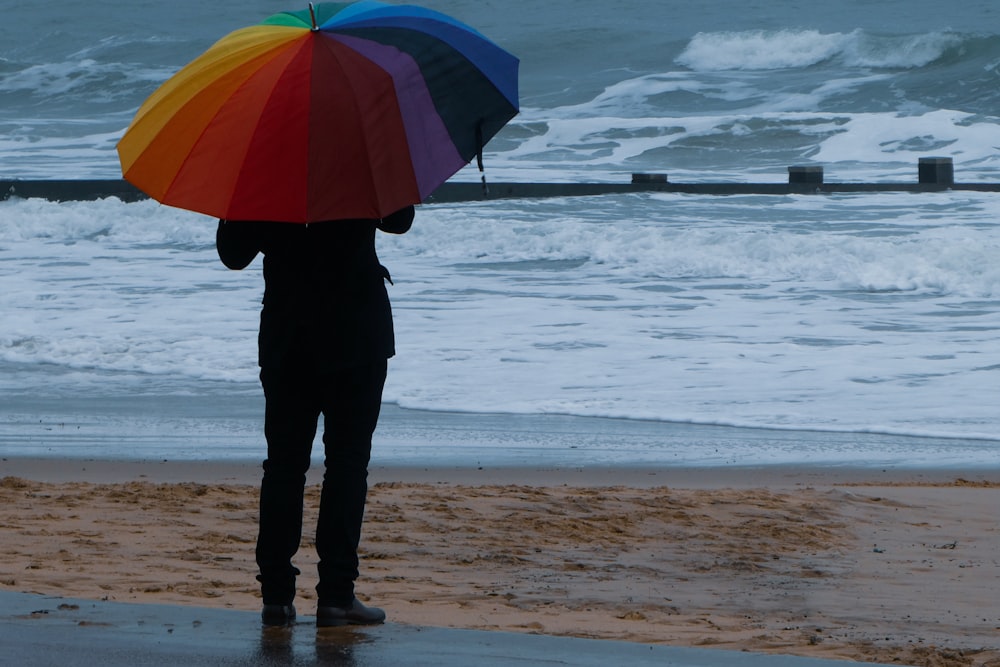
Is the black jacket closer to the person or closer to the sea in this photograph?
the person

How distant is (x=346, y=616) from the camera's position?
11.0 feet

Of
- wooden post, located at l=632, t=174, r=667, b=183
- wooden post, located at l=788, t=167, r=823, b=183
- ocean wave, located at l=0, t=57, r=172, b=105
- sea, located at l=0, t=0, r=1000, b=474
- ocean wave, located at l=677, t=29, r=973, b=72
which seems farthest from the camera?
ocean wave, located at l=0, t=57, r=172, b=105

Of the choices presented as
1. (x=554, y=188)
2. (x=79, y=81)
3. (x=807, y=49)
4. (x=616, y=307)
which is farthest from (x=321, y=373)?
(x=79, y=81)

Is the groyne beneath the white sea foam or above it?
above

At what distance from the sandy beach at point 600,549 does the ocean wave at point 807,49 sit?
3171 centimetres

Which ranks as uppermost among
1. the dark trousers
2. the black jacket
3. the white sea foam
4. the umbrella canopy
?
the umbrella canopy

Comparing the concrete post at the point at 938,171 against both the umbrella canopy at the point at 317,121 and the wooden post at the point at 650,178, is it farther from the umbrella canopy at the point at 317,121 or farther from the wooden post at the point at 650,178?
the umbrella canopy at the point at 317,121

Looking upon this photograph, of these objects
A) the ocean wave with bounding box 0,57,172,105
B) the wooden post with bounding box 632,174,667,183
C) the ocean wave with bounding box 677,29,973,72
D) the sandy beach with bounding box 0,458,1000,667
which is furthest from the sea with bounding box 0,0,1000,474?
the ocean wave with bounding box 0,57,172,105

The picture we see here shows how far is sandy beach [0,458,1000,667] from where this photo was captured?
377 cm

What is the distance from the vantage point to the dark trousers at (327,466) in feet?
10.6

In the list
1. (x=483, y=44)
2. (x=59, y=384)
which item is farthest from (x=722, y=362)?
(x=483, y=44)

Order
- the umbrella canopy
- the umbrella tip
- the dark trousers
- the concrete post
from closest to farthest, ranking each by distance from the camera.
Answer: the umbrella canopy, the umbrella tip, the dark trousers, the concrete post

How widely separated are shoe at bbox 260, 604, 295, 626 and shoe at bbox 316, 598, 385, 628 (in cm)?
8

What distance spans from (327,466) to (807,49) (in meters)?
37.3
